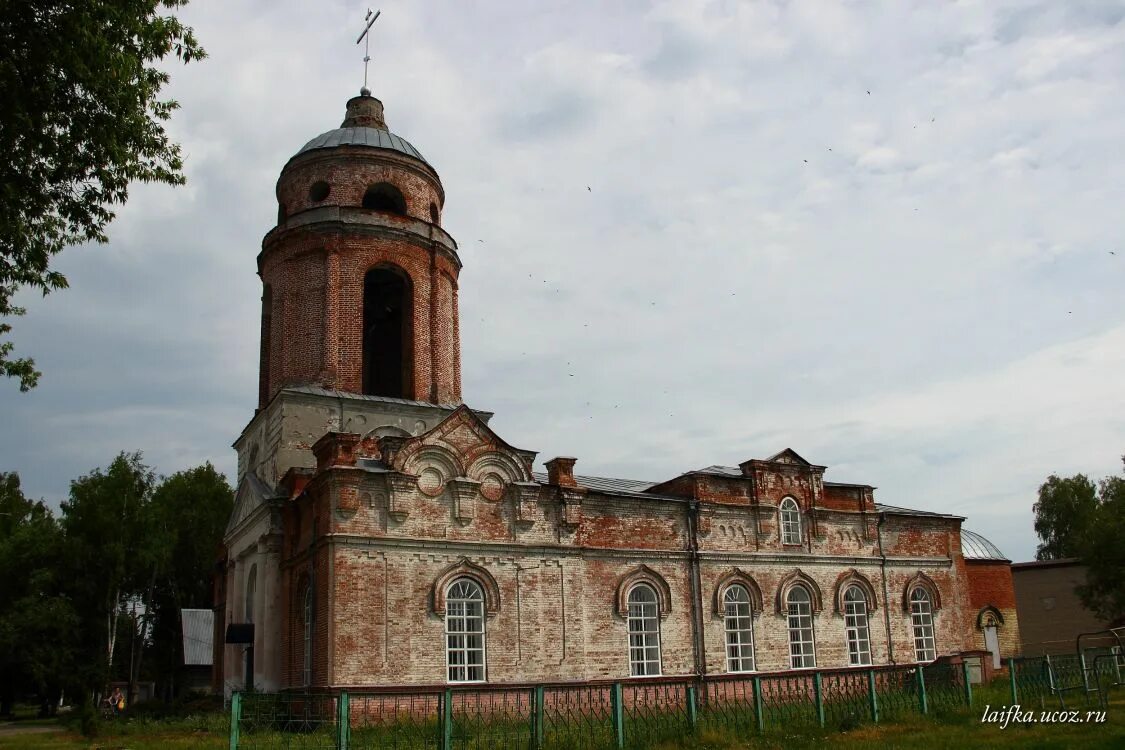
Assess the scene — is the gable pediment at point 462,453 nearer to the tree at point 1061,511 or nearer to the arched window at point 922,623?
the arched window at point 922,623

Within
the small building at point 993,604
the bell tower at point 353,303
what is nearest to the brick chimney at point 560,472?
the bell tower at point 353,303

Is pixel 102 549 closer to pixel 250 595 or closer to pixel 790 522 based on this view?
pixel 250 595

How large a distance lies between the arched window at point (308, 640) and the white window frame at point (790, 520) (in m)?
11.7

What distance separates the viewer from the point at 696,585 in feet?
73.7

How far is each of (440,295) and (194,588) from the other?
25.9 m

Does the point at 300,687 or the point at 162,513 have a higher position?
the point at 162,513

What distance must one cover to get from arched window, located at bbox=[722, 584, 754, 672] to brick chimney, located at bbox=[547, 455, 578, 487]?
4.90 m

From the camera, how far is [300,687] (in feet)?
63.3

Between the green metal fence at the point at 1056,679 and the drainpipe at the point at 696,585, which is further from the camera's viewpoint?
the drainpipe at the point at 696,585

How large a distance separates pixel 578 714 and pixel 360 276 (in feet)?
42.9

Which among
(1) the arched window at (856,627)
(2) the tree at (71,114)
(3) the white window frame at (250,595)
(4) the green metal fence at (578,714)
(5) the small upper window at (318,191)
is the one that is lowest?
(4) the green metal fence at (578,714)

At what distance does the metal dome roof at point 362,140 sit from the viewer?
79.6ft

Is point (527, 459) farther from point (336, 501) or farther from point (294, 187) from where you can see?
point (294, 187)

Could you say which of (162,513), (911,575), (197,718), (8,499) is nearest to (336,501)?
(197,718)
